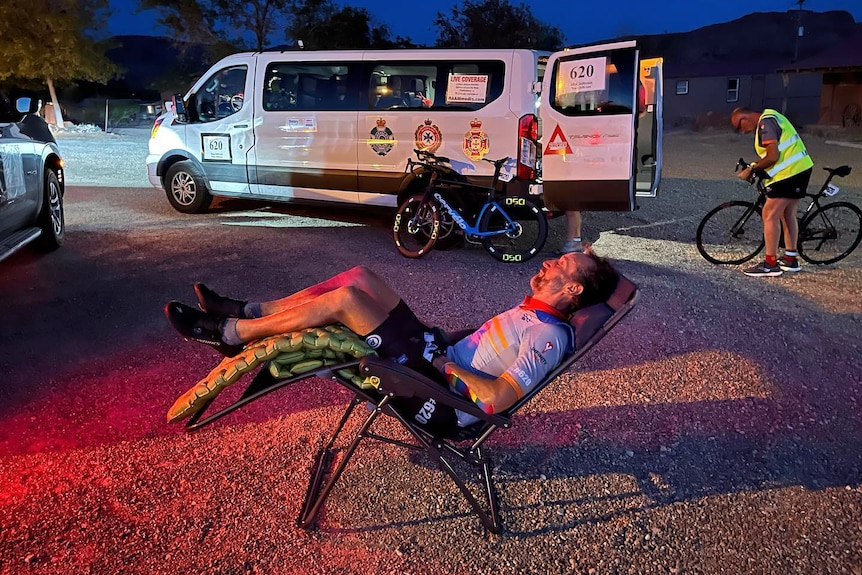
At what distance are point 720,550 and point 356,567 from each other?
4.98ft

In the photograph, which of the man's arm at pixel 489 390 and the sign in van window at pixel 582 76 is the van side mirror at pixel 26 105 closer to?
the sign in van window at pixel 582 76

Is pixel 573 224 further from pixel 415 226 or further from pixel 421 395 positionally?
pixel 421 395

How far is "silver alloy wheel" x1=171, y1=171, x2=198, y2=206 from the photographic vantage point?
33.9 ft

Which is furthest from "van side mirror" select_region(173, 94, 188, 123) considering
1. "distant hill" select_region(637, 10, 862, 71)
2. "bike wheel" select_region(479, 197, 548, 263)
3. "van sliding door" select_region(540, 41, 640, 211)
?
"distant hill" select_region(637, 10, 862, 71)

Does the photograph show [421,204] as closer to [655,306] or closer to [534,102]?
[534,102]

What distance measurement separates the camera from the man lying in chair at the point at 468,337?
319 centimetres

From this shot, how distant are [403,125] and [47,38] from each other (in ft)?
104

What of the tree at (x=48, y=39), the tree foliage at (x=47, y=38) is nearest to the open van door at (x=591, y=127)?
the tree at (x=48, y=39)

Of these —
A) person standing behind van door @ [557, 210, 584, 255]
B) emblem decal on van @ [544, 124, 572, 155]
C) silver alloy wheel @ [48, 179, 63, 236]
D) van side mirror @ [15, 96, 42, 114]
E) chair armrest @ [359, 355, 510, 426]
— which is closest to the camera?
chair armrest @ [359, 355, 510, 426]

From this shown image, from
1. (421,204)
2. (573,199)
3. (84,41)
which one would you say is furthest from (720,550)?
(84,41)

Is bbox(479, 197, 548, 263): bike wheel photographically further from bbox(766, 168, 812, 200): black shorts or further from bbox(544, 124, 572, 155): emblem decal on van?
bbox(766, 168, 812, 200): black shorts

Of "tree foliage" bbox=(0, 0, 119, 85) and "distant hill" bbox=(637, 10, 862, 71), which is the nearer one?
"tree foliage" bbox=(0, 0, 119, 85)

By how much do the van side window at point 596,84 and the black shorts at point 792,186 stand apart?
158cm

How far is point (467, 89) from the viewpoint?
836 centimetres
